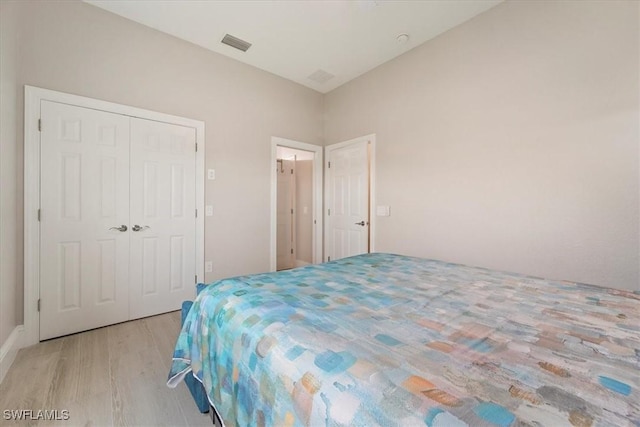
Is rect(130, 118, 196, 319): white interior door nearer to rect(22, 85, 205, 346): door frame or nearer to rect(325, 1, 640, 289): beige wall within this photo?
rect(22, 85, 205, 346): door frame

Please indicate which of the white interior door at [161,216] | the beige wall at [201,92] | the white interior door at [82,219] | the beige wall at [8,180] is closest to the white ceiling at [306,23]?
the beige wall at [201,92]

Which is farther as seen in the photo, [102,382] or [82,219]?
[82,219]

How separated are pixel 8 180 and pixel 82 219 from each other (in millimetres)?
518

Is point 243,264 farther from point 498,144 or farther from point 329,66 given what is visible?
point 498,144

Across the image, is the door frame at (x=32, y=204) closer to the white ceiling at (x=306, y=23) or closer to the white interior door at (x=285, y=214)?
the white ceiling at (x=306, y=23)

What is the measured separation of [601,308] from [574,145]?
53.4 inches

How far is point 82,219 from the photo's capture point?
2229 mm

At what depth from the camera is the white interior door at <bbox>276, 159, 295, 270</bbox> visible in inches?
194

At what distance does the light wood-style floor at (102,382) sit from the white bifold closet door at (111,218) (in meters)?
0.30

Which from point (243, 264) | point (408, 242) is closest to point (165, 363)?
point (243, 264)

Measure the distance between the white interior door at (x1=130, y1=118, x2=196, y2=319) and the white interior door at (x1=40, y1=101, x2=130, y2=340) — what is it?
0.08m

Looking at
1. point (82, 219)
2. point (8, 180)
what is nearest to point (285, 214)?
point (82, 219)

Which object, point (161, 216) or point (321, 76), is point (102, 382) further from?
point (321, 76)

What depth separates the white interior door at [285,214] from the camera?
492 centimetres
